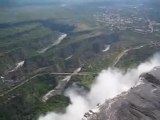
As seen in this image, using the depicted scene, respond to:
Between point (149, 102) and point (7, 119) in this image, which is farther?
point (7, 119)

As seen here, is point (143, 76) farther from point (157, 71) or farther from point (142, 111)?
point (142, 111)

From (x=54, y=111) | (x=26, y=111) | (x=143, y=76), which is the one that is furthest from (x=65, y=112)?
(x=143, y=76)

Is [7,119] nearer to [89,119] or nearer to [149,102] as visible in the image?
[89,119]

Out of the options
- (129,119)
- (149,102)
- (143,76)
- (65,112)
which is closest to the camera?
(129,119)

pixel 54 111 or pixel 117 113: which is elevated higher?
pixel 117 113

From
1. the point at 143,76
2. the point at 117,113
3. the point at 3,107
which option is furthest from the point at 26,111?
the point at 117,113

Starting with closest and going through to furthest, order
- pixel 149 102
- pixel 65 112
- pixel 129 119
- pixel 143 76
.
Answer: pixel 129 119
pixel 149 102
pixel 143 76
pixel 65 112
